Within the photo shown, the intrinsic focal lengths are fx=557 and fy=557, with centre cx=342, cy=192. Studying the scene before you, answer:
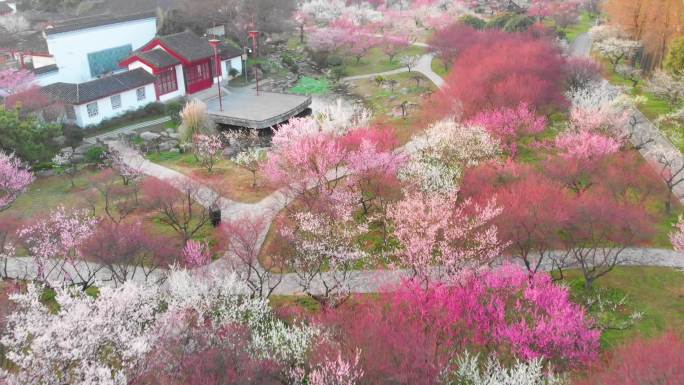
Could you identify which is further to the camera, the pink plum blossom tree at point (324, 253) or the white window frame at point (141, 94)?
the white window frame at point (141, 94)

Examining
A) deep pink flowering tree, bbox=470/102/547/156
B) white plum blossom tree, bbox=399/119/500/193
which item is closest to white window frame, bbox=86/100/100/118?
white plum blossom tree, bbox=399/119/500/193

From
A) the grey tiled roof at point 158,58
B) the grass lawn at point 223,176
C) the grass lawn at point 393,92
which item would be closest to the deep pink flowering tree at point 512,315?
the grass lawn at point 223,176

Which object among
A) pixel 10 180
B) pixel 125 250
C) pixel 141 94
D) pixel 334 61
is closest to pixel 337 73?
pixel 334 61

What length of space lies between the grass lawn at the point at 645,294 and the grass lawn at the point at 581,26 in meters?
54.8

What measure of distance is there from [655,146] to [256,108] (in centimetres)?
2834

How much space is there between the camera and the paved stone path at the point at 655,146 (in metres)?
29.2

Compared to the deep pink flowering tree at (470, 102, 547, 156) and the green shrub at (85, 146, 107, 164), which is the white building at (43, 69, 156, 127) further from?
the deep pink flowering tree at (470, 102, 547, 156)

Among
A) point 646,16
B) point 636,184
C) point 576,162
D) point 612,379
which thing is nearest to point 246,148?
point 576,162

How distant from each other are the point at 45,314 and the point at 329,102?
37704 mm

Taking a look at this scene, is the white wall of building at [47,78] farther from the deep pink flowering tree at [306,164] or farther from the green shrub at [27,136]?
the deep pink flowering tree at [306,164]

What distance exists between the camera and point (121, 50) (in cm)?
5275

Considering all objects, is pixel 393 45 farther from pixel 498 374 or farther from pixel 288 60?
pixel 498 374

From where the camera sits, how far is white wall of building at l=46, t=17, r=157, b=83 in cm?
4741

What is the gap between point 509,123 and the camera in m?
31.3
